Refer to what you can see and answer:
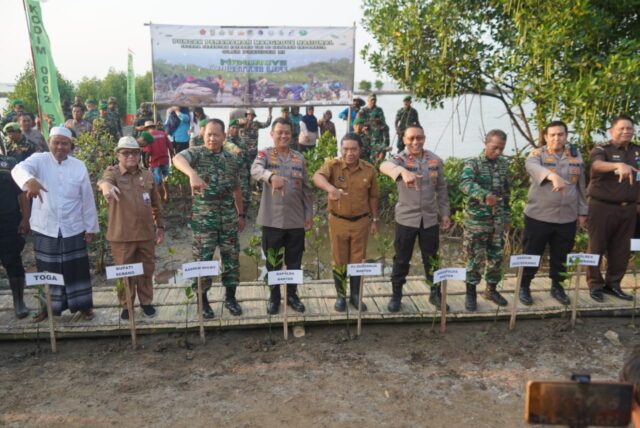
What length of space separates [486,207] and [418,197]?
68 cm

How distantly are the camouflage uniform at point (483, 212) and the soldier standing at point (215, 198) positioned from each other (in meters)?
2.14

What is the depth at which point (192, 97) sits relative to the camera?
947 cm

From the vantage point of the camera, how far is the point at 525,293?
5.00 m

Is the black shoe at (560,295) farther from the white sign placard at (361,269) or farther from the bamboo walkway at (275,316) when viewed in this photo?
the white sign placard at (361,269)

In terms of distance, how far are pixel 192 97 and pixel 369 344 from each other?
6.73 m

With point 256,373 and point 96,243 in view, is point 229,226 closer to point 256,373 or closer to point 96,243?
point 256,373

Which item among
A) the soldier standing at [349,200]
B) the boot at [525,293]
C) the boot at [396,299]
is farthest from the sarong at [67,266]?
the boot at [525,293]

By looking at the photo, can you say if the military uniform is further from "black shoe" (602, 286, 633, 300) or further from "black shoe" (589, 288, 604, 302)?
"black shoe" (602, 286, 633, 300)

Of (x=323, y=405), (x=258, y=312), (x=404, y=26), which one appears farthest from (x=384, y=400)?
(x=404, y=26)

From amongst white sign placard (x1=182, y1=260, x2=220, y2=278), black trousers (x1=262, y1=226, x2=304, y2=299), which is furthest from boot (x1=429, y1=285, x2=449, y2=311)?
white sign placard (x1=182, y1=260, x2=220, y2=278)

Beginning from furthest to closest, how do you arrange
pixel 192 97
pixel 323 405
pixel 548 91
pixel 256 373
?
pixel 192 97 < pixel 548 91 < pixel 256 373 < pixel 323 405

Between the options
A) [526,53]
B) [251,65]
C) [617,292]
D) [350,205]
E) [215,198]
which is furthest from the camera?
[251,65]

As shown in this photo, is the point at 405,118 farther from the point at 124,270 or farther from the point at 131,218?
the point at 124,270

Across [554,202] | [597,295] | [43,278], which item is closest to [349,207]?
[554,202]
